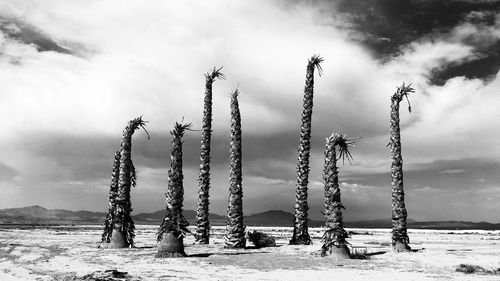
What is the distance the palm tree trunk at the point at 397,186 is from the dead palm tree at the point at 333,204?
4688mm

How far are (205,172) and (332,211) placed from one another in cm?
1148

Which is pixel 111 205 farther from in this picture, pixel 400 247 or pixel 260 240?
pixel 400 247

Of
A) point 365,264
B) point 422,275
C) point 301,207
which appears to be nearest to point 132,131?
point 301,207

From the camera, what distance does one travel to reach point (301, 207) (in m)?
28.9

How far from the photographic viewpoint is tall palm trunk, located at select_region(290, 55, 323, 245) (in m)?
28.8

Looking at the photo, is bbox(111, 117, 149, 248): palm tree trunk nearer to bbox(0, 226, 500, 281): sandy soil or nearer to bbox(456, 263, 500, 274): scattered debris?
bbox(0, 226, 500, 281): sandy soil

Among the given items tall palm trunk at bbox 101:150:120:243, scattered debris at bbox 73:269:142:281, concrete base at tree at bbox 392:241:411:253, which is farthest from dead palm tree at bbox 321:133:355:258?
tall palm trunk at bbox 101:150:120:243

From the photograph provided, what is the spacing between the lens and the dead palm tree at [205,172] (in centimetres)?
3028

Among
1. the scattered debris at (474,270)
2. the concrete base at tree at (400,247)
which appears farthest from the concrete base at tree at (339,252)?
the scattered debris at (474,270)

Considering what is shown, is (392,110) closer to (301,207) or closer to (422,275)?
(301,207)

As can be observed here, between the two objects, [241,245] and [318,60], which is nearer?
[241,245]

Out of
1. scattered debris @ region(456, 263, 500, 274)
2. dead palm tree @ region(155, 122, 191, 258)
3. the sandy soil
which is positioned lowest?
the sandy soil

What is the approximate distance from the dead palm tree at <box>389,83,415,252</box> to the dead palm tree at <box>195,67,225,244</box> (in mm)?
12402

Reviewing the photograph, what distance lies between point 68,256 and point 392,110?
20212mm
